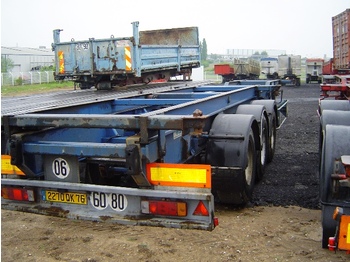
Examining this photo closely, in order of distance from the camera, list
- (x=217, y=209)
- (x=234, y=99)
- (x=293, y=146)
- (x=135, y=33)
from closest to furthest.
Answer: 1. (x=217, y=209)
2. (x=234, y=99)
3. (x=293, y=146)
4. (x=135, y=33)

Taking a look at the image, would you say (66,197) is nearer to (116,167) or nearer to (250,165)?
(116,167)

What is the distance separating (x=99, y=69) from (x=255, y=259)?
22.6 feet

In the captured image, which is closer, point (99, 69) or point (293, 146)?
point (293, 146)

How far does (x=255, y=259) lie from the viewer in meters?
3.73

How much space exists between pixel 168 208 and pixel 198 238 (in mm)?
1239

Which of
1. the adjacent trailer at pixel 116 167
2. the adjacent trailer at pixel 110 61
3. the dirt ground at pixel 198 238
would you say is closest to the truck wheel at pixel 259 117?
the dirt ground at pixel 198 238

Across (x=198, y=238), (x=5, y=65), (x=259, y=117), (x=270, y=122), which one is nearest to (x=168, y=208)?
(x=198, y=238)

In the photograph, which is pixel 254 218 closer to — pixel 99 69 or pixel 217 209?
pixel 217 209

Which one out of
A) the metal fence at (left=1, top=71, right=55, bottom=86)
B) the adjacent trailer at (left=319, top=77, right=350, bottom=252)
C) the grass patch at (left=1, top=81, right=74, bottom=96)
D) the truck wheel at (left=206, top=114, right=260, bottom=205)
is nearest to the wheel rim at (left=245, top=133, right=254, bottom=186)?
the truck wheel at (left=206, top=114, right=260, bottom=205)

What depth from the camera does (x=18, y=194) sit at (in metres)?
3.58

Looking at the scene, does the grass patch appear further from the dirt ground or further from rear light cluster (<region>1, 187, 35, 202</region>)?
rear light cluster (<region>1, 187, 35, 202</region>)

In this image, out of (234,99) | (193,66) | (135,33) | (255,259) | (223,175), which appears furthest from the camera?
(193,66)

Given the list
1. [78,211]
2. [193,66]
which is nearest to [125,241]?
[78,211]

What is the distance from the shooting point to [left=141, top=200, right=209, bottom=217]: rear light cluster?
3.08 metres
